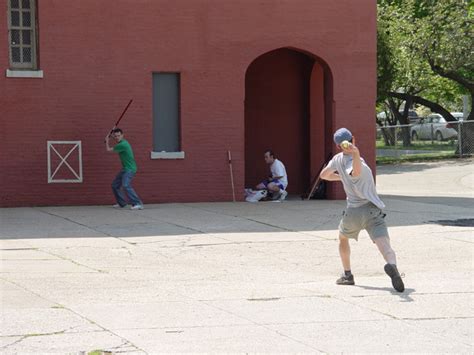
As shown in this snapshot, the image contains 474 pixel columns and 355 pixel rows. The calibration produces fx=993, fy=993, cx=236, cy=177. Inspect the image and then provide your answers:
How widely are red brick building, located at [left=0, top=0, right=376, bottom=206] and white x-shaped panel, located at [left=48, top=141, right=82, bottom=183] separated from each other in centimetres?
2

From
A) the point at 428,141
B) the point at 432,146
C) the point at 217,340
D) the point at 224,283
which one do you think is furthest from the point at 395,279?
the point at 428,141

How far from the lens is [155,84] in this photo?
68.1 ft

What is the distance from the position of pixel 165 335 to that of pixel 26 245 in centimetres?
617

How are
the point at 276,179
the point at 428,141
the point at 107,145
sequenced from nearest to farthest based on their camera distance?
the point at 107,145 → the point at 276,179 → the point at 428,141

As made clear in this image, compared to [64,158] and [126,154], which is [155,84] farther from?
[64,158]

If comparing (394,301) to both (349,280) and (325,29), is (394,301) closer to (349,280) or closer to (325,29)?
(349,280)

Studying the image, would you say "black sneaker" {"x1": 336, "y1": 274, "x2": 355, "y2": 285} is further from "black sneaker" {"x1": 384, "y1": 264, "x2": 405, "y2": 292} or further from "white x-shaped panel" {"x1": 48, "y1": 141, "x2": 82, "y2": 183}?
"white x-shaped panel" {"x1": 48, "y1": 141, "x2": 82, "y2": 183}

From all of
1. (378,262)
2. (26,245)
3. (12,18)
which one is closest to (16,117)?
(12,18)

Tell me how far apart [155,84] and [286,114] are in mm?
4365

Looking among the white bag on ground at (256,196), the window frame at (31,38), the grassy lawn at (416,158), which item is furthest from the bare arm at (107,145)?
the grassy lawn at (416,158)

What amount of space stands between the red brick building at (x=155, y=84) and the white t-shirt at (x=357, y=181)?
10306 mm

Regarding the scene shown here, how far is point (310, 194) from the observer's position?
22062 mm

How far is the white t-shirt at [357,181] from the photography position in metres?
10.6

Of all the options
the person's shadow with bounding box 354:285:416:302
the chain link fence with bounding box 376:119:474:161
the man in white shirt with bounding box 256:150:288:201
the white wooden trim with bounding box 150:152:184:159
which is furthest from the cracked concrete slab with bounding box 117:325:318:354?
the chain link fence with bounding box 376:119:474:161
